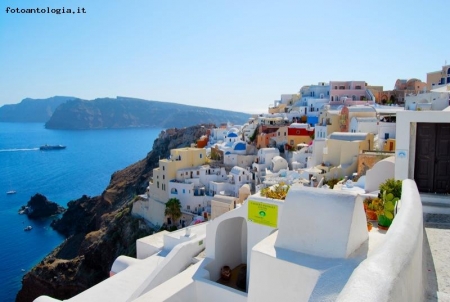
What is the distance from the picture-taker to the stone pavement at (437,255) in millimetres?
4258

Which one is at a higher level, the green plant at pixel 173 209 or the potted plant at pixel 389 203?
the potted plant at pixel 389 203

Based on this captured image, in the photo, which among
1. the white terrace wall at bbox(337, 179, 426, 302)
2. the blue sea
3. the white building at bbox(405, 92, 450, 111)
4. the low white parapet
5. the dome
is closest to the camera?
the white terrace wall at bbox(337, 179, 426, 302)

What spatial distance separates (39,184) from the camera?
7894 cm

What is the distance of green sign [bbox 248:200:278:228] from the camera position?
970 centimetres

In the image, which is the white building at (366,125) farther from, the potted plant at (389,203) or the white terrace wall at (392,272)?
the white terrace wall at (392,272)

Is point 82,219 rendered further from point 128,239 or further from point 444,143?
point 444,143

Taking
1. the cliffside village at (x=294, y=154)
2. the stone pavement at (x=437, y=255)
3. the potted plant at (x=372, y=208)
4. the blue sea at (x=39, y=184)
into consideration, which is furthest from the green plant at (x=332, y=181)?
the blue sea at (x=39, y=184)

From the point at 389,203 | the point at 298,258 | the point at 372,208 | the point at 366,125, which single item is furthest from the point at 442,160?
the point at 366,125

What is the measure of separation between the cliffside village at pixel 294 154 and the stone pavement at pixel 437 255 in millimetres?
8976

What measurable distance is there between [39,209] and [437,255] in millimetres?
61804

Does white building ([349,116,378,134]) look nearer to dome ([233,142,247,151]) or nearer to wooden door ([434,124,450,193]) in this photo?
dome ([233,142,247,151])

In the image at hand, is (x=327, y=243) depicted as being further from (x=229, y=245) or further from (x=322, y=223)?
(x=229, y=245)

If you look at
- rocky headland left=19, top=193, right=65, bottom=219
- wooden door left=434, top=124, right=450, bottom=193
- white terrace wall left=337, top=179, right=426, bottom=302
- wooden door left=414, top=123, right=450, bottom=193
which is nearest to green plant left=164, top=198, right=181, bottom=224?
wooden door left=414, top=123, right=450, bottom=193

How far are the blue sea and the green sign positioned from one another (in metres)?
34.2
